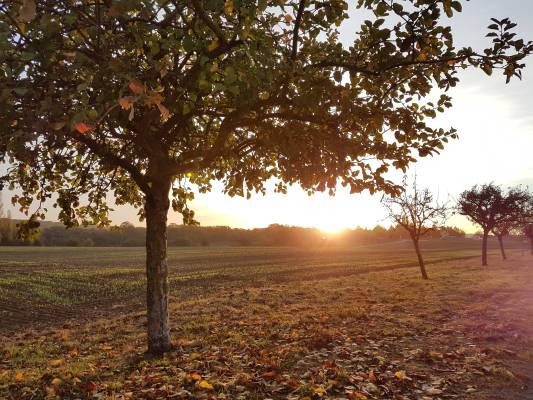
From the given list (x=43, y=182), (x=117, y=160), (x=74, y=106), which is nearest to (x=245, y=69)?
(x=74, y=106)

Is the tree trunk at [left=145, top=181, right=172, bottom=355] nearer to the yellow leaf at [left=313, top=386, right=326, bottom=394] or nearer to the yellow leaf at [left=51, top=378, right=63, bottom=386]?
the yellow leaf at [left=51, top=378, right=63, bottom=386]

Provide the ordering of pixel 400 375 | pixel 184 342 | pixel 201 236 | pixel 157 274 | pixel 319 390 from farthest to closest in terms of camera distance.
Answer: pixel 201 236 → pixel 184 342 → pixel 157 274 → pixel 400 375 → pixel 319 390

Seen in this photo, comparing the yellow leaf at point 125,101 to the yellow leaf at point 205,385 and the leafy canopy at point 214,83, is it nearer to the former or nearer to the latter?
the leafy canopy at point 214,83

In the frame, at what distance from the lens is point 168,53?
8195mm

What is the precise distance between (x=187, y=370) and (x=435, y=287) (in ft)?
60.0

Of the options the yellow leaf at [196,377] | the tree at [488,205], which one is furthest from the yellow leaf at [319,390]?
the tree at [488,205]

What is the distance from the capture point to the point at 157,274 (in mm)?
10273

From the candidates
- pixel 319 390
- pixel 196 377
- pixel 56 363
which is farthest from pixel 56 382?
pixel 319 390

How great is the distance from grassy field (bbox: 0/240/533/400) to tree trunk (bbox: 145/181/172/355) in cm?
55

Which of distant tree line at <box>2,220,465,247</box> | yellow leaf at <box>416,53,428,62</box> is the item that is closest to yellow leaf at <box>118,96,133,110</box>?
yellow leaf at <box>416,53,428,62</box>

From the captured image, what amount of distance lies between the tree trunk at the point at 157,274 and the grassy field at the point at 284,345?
55 centimetres

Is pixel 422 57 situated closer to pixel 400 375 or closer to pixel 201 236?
pixel 400 375

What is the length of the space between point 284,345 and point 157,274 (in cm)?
343

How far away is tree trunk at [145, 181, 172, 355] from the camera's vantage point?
33.5 feet
